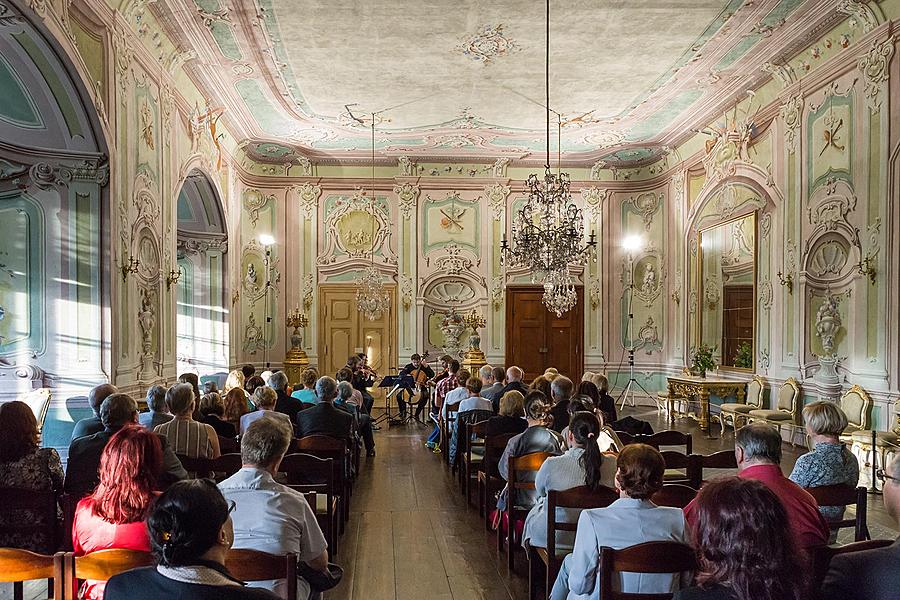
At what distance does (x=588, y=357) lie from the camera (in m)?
14.8

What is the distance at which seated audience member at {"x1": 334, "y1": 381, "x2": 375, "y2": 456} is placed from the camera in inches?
299

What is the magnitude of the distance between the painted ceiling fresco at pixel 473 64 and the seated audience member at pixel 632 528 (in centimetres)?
630

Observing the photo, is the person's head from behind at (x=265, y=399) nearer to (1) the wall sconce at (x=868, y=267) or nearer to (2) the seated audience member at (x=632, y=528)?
(2) the seated audience member at (x=632, y=528)

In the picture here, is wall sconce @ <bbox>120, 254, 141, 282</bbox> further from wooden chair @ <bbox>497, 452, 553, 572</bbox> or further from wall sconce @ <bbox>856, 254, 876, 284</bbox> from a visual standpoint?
wall sconce @ <bbox>856, 254, 876, 284</bbox>

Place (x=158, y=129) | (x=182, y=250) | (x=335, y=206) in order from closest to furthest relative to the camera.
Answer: (x=158, y=129)
(x=182, y=250)
(x=335, y=206)

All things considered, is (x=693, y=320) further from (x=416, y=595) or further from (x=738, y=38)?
(x=416, y=595)

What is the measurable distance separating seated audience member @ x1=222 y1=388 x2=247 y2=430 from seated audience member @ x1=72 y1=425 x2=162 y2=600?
3.29 m

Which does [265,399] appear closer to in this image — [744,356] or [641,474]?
[641,474]

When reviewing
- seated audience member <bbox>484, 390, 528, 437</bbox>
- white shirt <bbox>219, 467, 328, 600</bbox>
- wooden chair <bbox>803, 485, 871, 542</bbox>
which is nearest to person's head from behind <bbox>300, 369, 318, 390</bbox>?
seated audience member <bbox>484, 390, 528, 437</bbox>

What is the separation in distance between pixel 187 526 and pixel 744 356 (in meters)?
10.7

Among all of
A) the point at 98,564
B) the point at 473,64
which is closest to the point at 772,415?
the point at 473,64

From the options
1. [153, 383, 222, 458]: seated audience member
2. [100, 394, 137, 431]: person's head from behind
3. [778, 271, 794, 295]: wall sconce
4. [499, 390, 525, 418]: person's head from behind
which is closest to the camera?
[100, 394, 137, 431]: person's head from behind

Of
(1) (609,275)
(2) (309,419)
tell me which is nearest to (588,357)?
(1) (609,275)

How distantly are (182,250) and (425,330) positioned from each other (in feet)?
16.6
